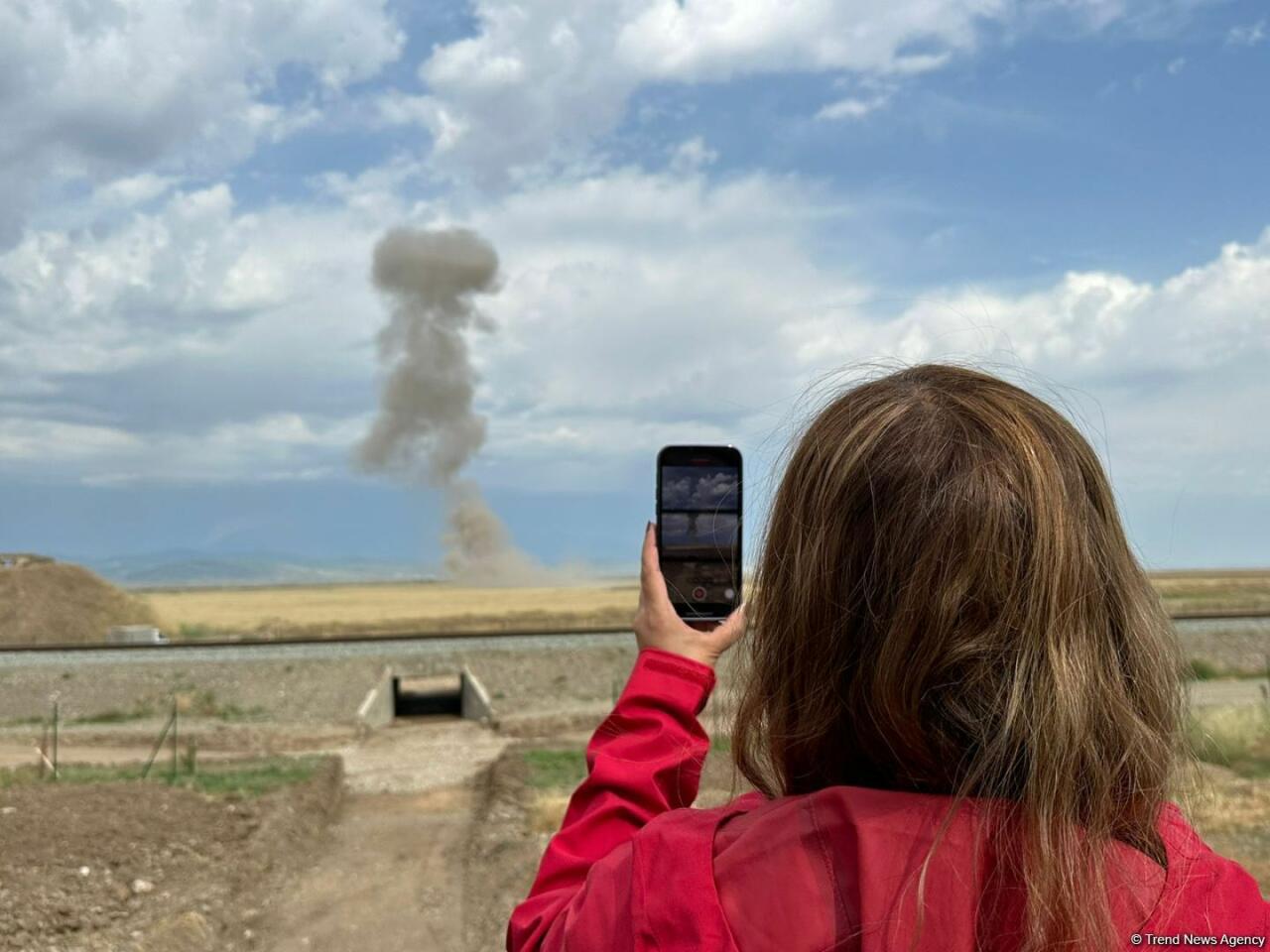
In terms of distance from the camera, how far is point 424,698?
22.5 meters

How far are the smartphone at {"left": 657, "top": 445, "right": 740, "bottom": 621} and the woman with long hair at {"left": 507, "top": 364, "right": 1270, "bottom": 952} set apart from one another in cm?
49

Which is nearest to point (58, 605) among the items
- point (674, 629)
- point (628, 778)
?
point (674, 629)

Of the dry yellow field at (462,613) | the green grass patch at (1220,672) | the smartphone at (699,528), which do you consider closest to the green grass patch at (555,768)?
the smartphone at (699,528)

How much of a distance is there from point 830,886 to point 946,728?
0.27 meters

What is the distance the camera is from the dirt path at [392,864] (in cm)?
893

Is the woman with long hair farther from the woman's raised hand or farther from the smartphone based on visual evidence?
the smartphone

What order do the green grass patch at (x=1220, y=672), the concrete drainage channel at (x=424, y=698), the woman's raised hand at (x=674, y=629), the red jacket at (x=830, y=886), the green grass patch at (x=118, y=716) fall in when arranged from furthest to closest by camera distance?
the green grass patch at (x=1220, y=672), the green grass patch at (x=118, y=716), the concrete drainage channel at (x=424, y=698), the woman's raised hand at (x=674, y=629), the red jacket at (x=830, y=886)

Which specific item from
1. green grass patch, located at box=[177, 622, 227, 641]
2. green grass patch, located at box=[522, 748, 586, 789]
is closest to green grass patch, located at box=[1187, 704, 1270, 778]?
green grass patch, located at box=[522, 748, 586, 789]

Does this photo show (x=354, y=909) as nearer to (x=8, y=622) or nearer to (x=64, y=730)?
(x=64, y=730)

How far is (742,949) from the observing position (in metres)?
1.56

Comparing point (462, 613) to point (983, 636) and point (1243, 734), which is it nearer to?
point (1243, 734)

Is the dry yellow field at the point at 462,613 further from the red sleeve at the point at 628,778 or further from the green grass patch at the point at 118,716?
the red sleeve at the point at 628,778

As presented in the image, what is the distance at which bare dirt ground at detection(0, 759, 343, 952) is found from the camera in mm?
8703

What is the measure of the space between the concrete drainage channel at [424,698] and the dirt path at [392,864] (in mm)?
2451
